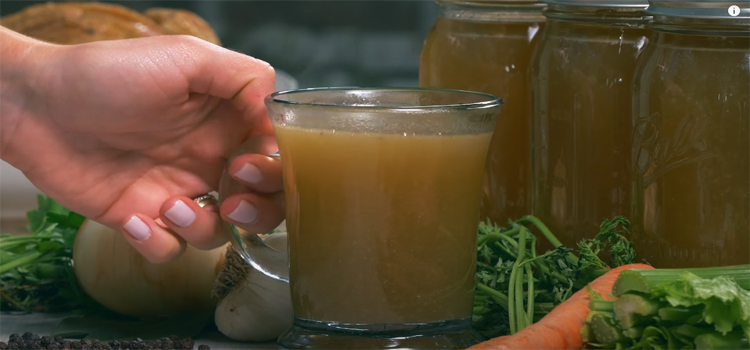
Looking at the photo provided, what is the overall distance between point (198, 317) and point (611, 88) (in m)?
0.53

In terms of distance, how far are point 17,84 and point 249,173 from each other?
0.95 ft

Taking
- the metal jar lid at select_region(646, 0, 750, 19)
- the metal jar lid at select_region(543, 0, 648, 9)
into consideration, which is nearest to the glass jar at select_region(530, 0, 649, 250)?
the metal jar lid at select_region(543, 0, 648, 9)

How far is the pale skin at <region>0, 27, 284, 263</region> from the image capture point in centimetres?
96

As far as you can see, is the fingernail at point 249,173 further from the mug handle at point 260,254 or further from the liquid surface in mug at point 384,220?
the liquid surface in mug at point 384,220

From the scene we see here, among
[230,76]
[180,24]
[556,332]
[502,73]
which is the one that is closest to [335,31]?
[180,24]

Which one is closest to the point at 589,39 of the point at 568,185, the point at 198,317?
the point at 568,185

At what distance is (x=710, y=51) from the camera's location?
0.79 m

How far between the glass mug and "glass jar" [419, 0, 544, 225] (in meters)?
0.28

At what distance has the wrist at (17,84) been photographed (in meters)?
0.99

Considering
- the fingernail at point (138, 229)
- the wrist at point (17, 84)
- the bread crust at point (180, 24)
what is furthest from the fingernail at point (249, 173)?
the bread crust at point (180, 24)

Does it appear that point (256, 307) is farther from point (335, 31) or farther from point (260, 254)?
point (335, 31)

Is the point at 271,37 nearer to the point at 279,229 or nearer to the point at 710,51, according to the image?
the point at 279,229

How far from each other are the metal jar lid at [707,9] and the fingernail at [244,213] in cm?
46

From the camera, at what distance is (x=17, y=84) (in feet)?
3.31
